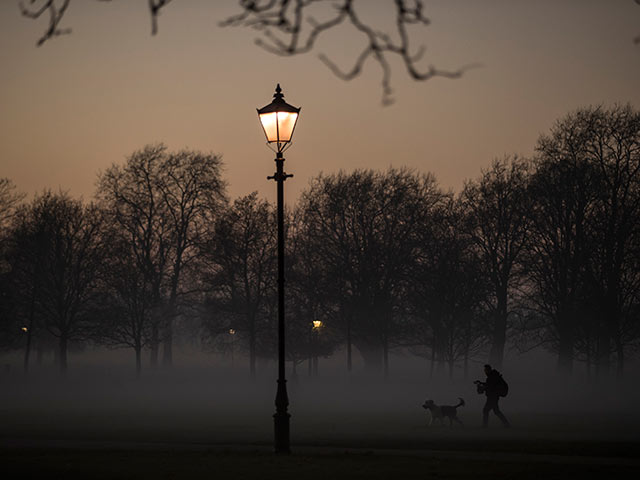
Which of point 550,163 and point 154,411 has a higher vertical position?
point 550,163

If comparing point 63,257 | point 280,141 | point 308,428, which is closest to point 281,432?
point 280,141

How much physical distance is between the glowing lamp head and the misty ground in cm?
587

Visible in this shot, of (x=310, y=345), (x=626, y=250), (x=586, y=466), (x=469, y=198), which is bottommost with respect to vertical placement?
(x=586, y=466)

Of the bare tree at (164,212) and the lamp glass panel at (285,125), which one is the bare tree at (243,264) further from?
the lamp glass panel at (285,125)

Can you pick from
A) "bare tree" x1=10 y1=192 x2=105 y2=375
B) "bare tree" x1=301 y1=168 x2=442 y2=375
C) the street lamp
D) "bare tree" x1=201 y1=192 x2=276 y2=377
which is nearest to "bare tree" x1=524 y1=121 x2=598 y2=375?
"bare tree" x1=301 y1=168 x2=442 y2=375

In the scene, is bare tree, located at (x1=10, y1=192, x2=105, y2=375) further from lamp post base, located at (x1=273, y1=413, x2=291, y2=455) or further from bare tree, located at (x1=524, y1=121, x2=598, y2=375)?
lamp post base, located at (x1=273, y1=413, x2=291, y2=455)

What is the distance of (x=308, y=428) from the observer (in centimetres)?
2753

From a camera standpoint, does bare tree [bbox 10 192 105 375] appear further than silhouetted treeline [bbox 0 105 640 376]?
Yes

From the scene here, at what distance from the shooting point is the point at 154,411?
37.3 meters

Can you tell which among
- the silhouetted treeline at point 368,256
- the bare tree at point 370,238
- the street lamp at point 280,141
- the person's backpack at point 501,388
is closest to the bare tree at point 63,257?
the silhouetted treeline at point 368,256

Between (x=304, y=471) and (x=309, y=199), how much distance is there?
45.0m

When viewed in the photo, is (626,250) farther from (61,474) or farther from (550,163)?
(61,474)

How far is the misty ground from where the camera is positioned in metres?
13.9

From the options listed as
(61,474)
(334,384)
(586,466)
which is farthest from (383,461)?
(334,384)
